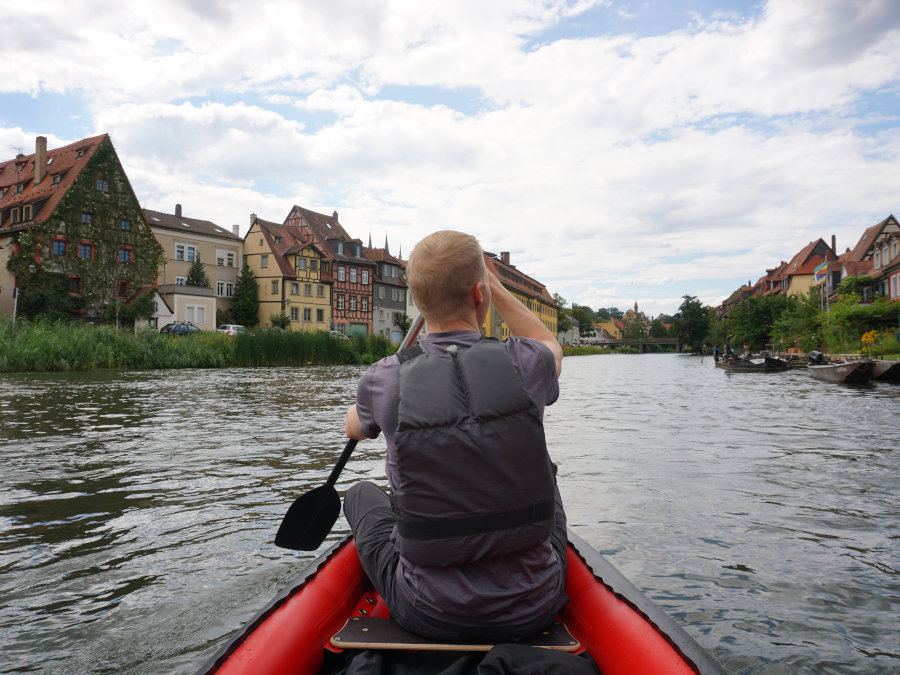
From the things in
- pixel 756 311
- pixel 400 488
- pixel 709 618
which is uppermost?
pixel 756 311

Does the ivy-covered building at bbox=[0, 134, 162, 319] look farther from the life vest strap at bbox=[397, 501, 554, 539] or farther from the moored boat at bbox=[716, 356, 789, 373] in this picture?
the life vest strap at bbox=[397, 501, 554, 539]

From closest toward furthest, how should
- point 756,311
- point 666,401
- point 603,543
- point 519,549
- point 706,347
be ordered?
point 519,549 < point 603,543 < point 666,401 < point 756,311 < point 706,347

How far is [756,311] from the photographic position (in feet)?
182

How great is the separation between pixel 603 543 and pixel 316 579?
110 inches

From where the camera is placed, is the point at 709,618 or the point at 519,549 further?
the point at 709,618

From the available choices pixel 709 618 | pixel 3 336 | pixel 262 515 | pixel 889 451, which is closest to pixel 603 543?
pixel 709 618

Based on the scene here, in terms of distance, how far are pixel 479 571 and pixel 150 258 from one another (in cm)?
4432

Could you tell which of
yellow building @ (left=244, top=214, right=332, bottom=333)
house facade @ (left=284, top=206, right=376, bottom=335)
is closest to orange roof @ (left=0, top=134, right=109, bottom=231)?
yellow building @ (left=244, top=214, right=332, bottom=333)

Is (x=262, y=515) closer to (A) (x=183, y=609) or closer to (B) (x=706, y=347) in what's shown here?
(A) (x=183, y=609)

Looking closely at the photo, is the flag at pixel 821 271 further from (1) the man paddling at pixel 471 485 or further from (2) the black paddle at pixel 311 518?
(1) the man paddling at pixel 471 485

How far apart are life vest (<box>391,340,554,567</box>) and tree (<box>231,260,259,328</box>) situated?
50690 millimetres

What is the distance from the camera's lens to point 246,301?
50188 millimetres

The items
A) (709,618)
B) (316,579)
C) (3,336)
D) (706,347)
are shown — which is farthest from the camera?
(706,347)

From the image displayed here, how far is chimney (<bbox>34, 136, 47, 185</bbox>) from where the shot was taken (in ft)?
135
